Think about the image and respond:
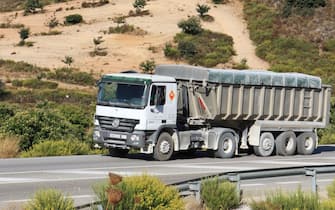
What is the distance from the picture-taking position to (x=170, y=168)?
21.4 m

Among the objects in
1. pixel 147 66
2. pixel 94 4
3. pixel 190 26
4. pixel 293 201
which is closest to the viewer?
pixel 293 201

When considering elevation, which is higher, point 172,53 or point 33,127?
point 172,53

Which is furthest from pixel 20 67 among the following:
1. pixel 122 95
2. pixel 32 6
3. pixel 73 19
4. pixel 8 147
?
pixel 122 95

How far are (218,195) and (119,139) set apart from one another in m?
11.1

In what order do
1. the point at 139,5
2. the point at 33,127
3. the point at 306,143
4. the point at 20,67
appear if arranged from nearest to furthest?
the point at 33,127 → the point at 306,143 → the point at 20,67 → the point at 139,5

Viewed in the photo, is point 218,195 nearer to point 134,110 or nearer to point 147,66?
→ point 134,110

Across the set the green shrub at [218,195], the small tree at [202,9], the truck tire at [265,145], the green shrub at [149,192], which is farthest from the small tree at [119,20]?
the green shrub at [149,192]

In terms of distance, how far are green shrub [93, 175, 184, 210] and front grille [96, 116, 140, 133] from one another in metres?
11.9

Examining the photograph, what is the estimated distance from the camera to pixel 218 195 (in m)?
12.2

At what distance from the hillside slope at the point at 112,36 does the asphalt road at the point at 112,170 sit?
50.2 meters

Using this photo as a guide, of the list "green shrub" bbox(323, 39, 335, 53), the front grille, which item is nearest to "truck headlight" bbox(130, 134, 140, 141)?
the front grille

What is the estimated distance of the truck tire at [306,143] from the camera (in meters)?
27.5

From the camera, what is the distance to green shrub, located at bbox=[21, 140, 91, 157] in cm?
2442

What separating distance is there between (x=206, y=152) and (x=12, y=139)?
6.37 meters
